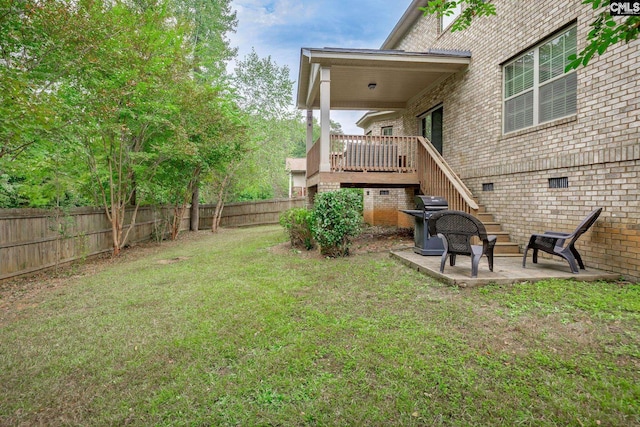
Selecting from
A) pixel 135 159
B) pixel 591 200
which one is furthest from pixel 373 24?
pixel 591 200

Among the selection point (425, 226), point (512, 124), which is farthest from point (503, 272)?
point (512, 124)

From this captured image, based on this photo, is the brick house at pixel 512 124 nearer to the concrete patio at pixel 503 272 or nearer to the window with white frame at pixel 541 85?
the window with white frame at pixel 541 85

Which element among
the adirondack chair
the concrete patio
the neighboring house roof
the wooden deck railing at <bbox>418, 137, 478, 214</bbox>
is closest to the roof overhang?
the wooden deck railing at <bbox>418, 137, 478, 214</bbox>

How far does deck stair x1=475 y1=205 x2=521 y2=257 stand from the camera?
20.0 feet

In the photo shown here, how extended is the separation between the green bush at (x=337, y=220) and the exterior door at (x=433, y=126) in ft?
15.3

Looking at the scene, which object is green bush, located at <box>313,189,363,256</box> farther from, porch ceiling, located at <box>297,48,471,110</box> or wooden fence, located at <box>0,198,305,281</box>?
wooden fence, located at <box>0,198,305,281</box>

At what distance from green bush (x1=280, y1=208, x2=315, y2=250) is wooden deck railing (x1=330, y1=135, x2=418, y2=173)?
1.54 m

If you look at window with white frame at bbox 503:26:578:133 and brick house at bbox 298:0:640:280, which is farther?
window with white frame at bbox 503:26:578:133

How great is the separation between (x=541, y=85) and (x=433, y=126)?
4.02 metres

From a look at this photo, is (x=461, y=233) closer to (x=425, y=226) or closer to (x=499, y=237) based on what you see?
(x=425, y=226)

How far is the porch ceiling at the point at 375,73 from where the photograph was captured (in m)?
7.62

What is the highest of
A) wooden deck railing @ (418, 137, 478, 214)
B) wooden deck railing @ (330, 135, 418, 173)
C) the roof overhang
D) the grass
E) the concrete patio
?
the roof overhang

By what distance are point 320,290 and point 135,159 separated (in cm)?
704

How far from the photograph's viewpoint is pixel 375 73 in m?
8.61
